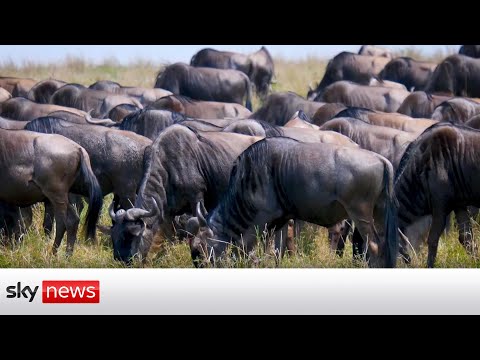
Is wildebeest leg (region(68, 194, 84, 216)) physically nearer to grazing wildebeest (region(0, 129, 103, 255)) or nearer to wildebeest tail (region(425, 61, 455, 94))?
grazing wildebeest (region(0, 129, 103, 255))

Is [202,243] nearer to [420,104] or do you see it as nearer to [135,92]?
[420,104]

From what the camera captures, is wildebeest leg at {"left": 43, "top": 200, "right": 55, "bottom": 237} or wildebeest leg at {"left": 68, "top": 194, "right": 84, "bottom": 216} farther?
wildebeest leg at {"left": 68, "top": 194, "right": 84, "bottom": 216}

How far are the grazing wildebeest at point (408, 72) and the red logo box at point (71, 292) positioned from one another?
1371cm

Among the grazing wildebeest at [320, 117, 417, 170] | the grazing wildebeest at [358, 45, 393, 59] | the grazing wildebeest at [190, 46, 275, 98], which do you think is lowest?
the grazing wildebeest at [358, 45, 393, 59]

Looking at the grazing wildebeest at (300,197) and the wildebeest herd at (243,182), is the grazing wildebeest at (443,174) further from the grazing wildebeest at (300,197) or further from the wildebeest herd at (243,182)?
the grazing wildebeest at (300,197)

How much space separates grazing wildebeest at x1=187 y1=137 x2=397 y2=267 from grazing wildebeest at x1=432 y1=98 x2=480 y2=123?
4441 mm

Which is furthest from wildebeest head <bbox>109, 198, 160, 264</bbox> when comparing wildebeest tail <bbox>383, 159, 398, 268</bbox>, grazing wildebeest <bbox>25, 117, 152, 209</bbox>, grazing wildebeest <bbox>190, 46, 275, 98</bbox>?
grazing wildebeest <bbox>190, 46, 275, 98</bbox>

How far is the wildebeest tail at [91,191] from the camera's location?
9.15 meters

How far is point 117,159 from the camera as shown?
393 inches

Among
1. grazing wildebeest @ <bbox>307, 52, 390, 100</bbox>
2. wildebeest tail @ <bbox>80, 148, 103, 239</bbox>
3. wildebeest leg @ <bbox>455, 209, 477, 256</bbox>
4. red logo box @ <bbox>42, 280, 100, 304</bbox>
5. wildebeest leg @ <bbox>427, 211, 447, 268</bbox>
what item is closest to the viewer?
red logo box @ <bbox>42, 280, 100, 304</bbox>

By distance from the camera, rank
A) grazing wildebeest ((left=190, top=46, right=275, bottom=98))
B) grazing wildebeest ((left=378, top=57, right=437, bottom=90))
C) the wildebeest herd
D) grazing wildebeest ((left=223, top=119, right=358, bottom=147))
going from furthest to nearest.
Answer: grazing wildebeest ((left=190, top=46, right=275, bottom=98)) < grazing wildebeest ((left=378, top=57, right=437, bottom=90)) < grazing wildebeest ((left=223, top=119, right=358, bottom=147)) < the wildebeest herd

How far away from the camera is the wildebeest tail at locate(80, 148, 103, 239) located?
9.15m

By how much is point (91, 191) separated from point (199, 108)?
5269 millimetres

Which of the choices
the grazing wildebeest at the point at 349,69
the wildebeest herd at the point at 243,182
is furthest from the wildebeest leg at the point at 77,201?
the grazing wildebeest at the point at 349,69
